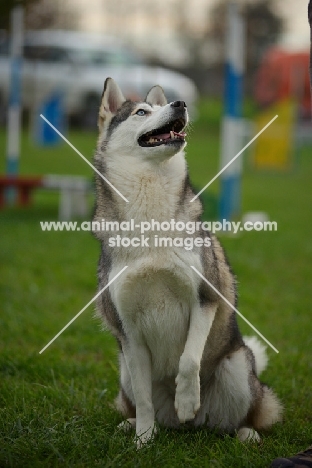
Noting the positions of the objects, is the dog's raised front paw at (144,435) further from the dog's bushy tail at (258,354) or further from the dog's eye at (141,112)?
the dog's eye at (141,112)

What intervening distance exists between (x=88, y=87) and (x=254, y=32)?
670 inches

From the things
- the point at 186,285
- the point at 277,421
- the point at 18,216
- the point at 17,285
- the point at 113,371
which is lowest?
the point at 18,216

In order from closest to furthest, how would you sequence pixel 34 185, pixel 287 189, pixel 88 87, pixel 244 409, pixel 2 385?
pixel 244 409 → pixel 2 385 → pixel 34 185 → pixel 287 189 → pixel 88 87

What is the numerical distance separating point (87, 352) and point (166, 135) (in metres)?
1.94

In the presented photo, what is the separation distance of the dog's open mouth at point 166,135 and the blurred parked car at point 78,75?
1437 centimetres

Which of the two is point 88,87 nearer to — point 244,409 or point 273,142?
point 273,142

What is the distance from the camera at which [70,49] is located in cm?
1908

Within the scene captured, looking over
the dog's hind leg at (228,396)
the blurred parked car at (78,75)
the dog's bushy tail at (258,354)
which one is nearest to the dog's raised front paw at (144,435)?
the dog's hind leg at (228,396)

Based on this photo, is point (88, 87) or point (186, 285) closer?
point (186, 285)

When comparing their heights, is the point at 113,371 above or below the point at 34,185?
above

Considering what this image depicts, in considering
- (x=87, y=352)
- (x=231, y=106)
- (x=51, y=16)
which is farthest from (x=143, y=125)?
(x=51, y=16)

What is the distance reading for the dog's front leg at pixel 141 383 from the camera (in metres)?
2.97

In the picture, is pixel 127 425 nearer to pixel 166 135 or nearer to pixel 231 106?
pixel 166 135

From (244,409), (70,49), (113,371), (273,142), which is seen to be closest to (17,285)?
(113,371)
